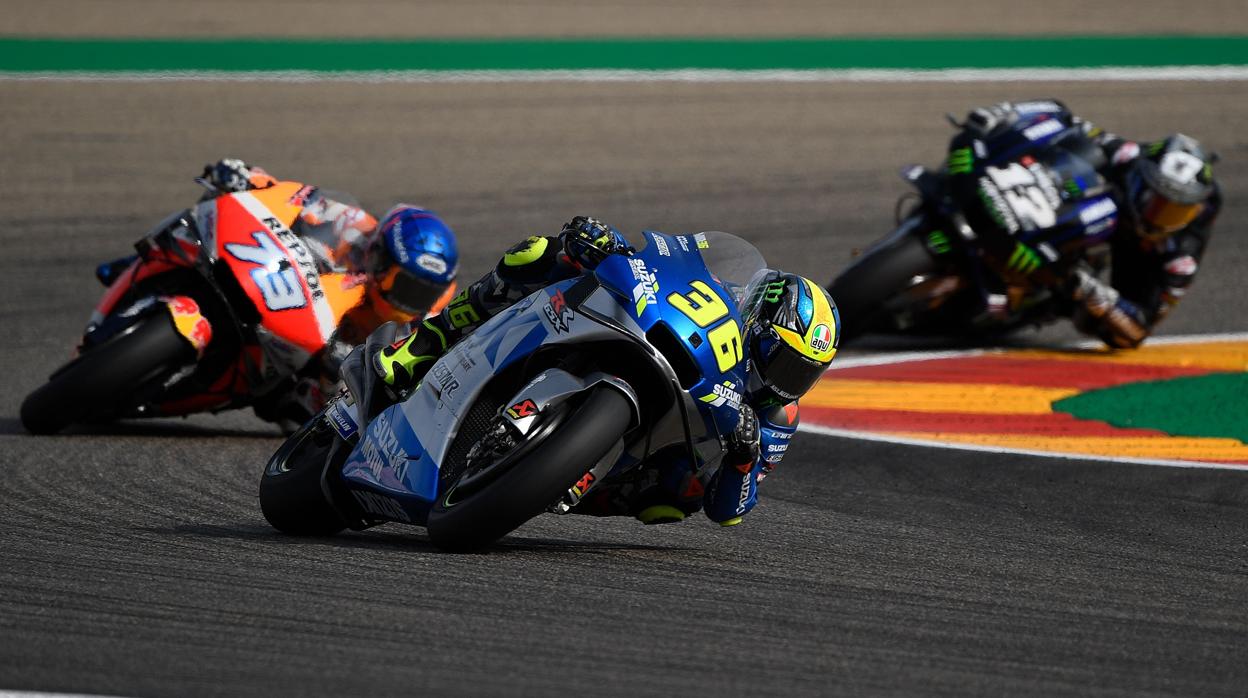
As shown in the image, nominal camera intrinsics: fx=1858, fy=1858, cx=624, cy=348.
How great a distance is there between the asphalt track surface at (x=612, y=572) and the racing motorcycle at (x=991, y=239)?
875 mm

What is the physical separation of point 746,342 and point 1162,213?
5.84m

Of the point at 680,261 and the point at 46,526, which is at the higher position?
the point at 680,261

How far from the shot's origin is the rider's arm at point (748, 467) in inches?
242

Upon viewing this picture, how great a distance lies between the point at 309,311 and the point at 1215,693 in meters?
4.94

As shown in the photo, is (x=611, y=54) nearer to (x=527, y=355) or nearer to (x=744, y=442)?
(x=744, y=442)

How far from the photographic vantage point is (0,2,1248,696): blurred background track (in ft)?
15.4

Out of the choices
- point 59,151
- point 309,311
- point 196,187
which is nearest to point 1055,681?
point 309,311

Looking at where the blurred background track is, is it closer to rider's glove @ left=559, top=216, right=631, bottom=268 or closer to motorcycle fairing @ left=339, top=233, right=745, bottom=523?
motorcycle fairing @ left=339, top=233, right=745, bottom=523

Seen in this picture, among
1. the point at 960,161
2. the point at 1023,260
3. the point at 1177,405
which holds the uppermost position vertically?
the point at 960,161

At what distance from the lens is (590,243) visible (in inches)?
236

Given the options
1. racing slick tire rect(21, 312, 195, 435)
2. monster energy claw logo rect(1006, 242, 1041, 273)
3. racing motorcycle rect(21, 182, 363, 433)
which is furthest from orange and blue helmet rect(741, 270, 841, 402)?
monster energy claw logo rect(1006, 242, 1041, 273)

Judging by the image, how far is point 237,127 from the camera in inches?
632

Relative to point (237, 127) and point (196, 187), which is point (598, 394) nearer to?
→ point (196, 187)

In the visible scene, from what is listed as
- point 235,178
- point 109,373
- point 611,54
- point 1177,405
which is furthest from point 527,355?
point 611,54
